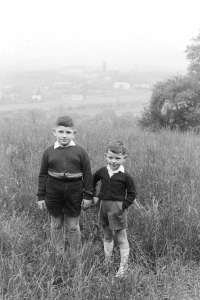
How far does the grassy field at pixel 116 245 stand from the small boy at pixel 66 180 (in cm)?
28

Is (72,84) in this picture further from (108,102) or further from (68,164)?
(68,164)

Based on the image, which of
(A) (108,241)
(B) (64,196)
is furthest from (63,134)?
(A) (108,241)

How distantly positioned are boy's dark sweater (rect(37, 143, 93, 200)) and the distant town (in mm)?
63757

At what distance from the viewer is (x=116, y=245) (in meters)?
3.41

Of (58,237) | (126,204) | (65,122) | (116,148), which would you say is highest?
(65,122)

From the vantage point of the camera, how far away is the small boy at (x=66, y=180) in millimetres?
2994

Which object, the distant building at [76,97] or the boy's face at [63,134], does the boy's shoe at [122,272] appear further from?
the distant building at [76,97]

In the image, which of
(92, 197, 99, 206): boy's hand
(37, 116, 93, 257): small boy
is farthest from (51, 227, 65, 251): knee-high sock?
(92, 197, 99, 206): boy's hand

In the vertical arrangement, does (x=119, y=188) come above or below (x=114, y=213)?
above

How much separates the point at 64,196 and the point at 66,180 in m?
0.17

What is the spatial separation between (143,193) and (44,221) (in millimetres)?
1451

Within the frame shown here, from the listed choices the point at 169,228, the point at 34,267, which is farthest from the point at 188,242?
the point at 34,267

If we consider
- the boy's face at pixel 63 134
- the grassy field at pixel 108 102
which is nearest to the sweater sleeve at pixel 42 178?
the boy's face at pixel 63 134

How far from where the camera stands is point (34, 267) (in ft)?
9.00
